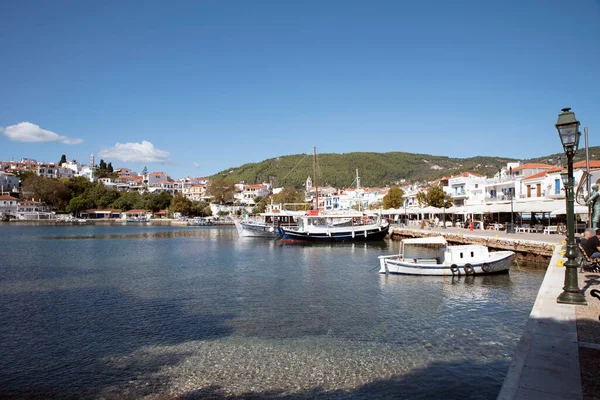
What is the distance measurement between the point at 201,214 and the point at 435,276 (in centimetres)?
12053


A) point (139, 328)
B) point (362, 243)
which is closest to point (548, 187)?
point (362, 243)

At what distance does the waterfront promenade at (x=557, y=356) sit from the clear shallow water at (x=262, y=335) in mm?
1688

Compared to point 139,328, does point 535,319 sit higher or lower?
higher

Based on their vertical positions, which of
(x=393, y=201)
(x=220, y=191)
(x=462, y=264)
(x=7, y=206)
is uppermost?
(x=220, y=191)

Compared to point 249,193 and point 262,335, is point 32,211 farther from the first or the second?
point 262,335

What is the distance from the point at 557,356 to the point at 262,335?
830 centimetres

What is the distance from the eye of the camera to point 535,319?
9.16 metres

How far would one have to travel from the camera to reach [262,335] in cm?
1296

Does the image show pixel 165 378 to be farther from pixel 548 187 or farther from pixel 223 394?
pixel 548 187

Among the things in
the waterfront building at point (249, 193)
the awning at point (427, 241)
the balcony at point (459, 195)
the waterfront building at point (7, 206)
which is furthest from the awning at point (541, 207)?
the waterfront building at point (7, 206)

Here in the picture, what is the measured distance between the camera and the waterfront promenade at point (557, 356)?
5.87m

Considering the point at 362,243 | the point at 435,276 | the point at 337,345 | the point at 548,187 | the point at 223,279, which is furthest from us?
the point at 362,243

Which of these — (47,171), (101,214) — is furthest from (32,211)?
(47,171)

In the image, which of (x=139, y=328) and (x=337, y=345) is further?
(x=139, y=328)
